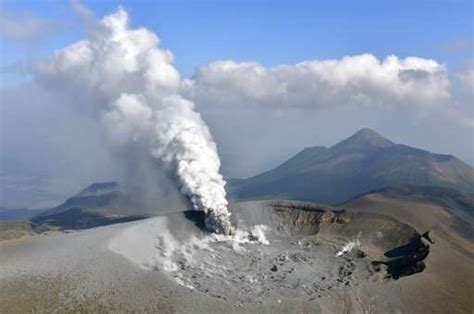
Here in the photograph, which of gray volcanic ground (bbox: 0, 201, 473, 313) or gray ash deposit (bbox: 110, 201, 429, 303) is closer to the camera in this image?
gray volcanic ground (bbox: 0, 201, 473, 313)

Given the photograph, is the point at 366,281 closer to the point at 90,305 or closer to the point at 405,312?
the point at 405,312

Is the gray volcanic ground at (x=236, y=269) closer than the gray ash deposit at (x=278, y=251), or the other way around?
the gray volcanic ground at (x=236, y=269)

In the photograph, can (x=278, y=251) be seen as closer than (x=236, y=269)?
No

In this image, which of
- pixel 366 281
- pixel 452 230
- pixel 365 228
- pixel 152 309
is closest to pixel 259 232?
pixel 365 228
